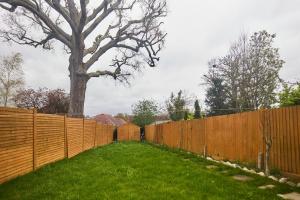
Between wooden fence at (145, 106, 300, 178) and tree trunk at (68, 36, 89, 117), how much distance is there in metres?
7.54

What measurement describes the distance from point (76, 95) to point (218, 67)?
19281mm

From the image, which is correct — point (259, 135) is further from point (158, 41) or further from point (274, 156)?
point (158, 41)

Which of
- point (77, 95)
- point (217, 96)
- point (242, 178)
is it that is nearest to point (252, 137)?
point (242, 178)

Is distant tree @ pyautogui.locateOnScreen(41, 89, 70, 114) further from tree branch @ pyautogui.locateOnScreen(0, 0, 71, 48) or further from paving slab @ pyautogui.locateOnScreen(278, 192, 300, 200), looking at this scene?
paving slab @ pyautogui.locateOnScreen(278, 192, 300, 200)

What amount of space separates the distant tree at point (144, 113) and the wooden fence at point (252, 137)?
49465 mm

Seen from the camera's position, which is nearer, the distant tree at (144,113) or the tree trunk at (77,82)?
A: the tree trunk at (77,82)

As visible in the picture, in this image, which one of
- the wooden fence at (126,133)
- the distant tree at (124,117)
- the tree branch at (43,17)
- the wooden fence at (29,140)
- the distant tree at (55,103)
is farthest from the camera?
the distant tree at (124,117)

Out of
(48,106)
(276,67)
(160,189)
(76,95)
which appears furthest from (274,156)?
(48,106)

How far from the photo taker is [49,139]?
39.0ft

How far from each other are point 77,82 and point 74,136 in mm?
7829

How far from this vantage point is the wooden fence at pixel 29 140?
8.02 meters

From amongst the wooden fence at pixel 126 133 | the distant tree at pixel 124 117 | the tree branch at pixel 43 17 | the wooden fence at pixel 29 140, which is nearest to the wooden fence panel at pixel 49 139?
the wooden fence at pixel 29 140

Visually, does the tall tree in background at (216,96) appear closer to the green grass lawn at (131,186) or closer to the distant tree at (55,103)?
the distant tree at (55,103)

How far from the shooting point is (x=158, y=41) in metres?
26.3
